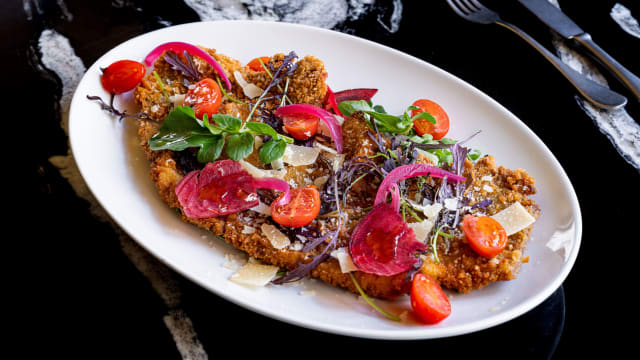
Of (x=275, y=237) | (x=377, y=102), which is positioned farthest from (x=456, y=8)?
(x=275, y=237)

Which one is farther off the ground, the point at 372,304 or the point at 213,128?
the point at 213,128

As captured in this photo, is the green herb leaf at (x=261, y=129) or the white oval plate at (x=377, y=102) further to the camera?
the green herb leaf at (x=261, y=129)

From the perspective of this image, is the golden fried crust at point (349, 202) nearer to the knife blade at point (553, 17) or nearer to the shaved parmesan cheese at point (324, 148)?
the shaved parmesan cheese at point (324, 148)

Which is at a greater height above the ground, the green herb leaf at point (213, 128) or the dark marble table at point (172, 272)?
the green herb leaf at point (213, 128)

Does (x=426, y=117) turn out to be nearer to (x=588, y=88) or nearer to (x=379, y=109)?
(x=379, y=109)

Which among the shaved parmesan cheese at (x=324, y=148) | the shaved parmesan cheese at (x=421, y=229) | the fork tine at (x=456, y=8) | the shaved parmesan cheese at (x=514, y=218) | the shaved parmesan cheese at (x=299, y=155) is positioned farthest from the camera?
the fork tine at (x=456, y=8)

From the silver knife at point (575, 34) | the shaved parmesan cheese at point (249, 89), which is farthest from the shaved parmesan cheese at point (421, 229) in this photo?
the silver knife at point (575, 34)

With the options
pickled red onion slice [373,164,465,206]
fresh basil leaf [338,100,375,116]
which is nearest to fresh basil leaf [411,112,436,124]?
fresh basil leaf [338,100,375,116]
